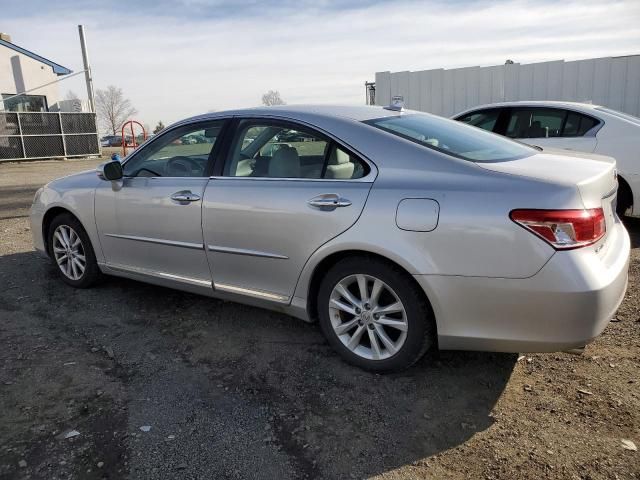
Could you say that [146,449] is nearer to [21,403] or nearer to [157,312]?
[21,403]

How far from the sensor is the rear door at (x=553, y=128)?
6.32m

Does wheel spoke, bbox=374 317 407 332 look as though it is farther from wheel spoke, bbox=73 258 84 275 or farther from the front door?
wheel spoke, bbox=73 258 84 275

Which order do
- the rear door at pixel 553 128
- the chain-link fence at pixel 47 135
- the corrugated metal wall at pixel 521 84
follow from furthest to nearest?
the chain-link fence at pixel 47 135
the corrugated metal wall at pixel 521 84
the rear door at pixel 553 128

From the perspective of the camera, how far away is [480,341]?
285 cm

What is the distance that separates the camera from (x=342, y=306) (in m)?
3.27

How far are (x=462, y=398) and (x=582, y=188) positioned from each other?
1273 mm

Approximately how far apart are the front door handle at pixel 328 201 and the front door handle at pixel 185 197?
0.96 metres

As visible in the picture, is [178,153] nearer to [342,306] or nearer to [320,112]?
[320,112]

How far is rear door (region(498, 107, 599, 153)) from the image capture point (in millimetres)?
6320

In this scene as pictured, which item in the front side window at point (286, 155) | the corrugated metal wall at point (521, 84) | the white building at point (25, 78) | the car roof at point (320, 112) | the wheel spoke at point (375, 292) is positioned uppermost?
the white building at point (25, 78)

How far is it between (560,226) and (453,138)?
43.7 inches

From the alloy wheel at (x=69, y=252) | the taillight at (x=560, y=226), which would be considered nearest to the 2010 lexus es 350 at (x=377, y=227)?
the taillight at (x=560, y=226)

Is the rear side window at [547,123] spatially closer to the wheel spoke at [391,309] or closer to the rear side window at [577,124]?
the rear side window at [577,124]

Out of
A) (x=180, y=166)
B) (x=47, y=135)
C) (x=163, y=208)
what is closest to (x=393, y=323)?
(x=163, y=208)
